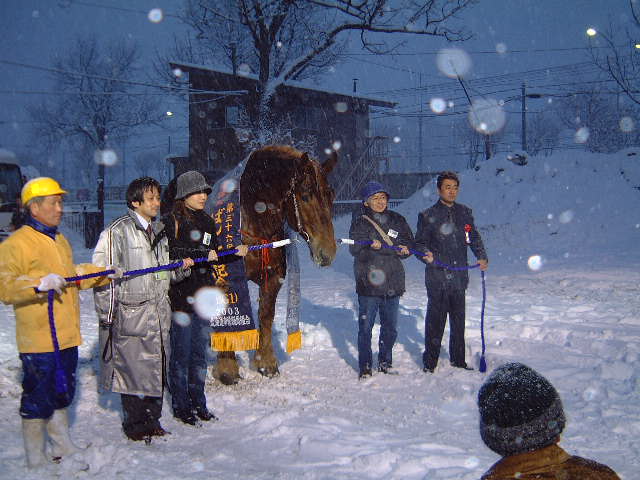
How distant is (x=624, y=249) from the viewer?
13.8 metres

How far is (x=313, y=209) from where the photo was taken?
499 cm

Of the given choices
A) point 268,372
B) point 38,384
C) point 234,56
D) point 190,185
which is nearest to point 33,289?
point 38,384

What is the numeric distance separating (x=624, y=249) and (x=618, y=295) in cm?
505

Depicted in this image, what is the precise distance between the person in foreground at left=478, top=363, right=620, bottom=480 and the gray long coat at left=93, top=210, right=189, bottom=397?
2919mm

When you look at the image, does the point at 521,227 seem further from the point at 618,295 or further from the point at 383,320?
the point at 383,320

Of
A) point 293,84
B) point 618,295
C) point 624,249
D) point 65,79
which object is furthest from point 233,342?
point 65,79

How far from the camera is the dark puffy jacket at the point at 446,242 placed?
5746 millimetres

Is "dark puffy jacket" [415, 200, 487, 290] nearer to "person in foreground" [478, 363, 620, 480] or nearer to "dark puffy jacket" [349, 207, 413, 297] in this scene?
"dark puffy jacket" [349, 207, 413, 297]

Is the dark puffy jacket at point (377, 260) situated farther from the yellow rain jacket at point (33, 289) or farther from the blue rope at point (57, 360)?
the blue rope at point (57, 360)

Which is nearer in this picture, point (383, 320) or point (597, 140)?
point (383, 320)

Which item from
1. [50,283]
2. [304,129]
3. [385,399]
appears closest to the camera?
[50,283]

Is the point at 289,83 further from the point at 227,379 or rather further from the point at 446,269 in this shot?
A: the point at 227,379

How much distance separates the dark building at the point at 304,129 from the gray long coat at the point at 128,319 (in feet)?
83.1

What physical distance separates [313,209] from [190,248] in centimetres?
117
